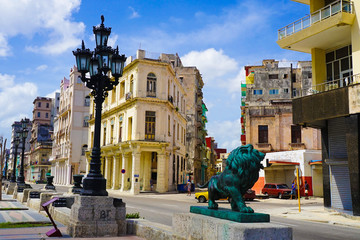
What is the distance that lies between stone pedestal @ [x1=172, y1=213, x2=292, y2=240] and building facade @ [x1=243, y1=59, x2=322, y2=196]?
987 inches

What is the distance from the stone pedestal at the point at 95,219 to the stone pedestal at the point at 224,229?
342cm

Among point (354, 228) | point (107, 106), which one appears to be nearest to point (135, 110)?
point (107, 106)

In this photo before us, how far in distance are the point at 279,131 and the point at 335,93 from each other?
20.5 m

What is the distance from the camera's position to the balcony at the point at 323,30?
1672cm

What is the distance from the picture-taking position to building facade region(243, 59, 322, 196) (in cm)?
3109

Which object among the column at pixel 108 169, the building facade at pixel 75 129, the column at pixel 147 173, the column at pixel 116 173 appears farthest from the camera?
the building facade at pixel 75 129

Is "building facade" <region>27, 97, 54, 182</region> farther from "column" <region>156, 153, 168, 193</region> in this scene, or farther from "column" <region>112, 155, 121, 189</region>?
"column" <region>156, 153, 168, 193</region>

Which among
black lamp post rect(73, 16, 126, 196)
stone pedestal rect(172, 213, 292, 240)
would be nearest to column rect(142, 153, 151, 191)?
black lamp post rect(73, 16, 126, 196)

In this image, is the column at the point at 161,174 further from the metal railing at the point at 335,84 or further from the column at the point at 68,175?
the column at the point at 68,175

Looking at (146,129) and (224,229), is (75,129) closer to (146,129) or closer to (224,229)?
(146,129)

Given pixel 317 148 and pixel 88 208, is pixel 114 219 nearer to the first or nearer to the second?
pixel 88 208

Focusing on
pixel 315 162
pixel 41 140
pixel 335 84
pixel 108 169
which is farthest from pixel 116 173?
pixel 41 140

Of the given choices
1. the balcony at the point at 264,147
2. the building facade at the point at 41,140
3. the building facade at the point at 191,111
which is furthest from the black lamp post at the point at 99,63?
the building facade at the point at 41,140

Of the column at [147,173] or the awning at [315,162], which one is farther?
the column at [147,173]
